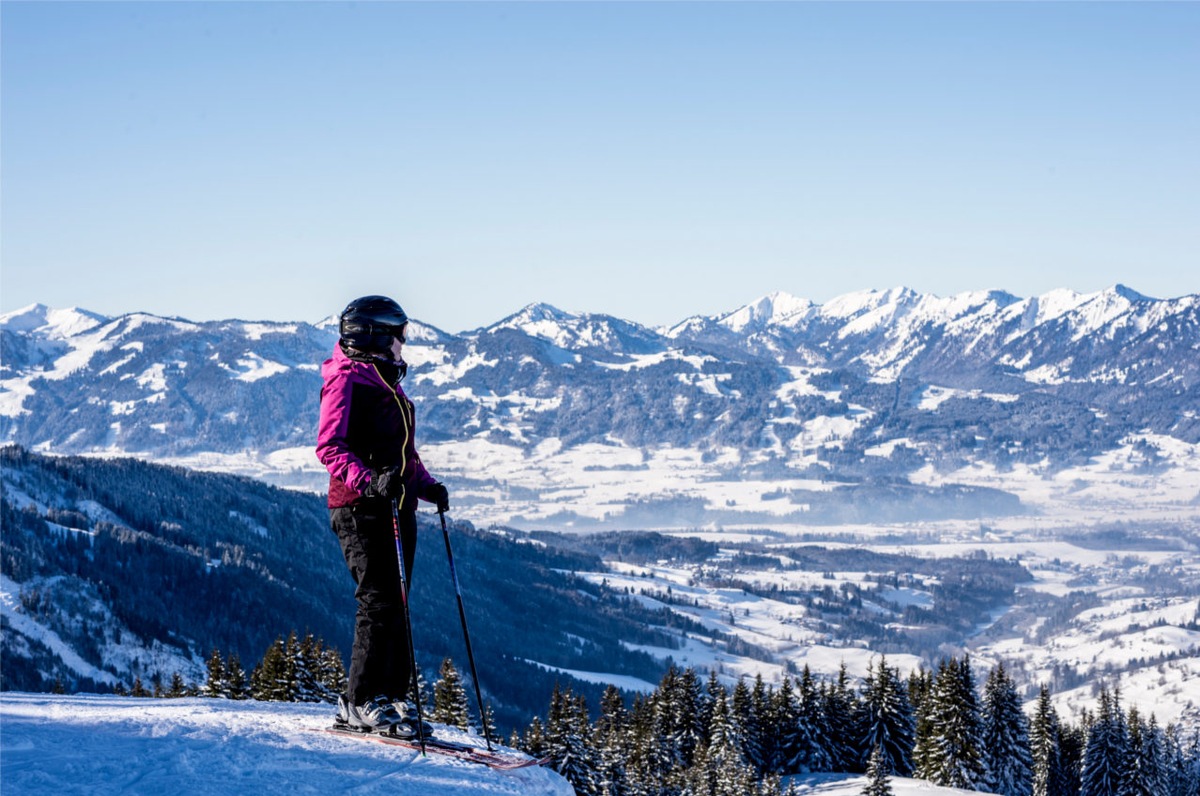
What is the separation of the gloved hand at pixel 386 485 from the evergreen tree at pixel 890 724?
6667cm

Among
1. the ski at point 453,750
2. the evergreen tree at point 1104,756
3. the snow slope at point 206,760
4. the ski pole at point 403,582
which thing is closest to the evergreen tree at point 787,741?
the evergreen tree at point 1104,756

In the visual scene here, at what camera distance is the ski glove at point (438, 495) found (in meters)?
13.5

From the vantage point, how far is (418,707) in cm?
1285

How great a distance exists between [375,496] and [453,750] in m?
3.19

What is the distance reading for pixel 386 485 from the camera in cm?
1271

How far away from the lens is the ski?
13.1m

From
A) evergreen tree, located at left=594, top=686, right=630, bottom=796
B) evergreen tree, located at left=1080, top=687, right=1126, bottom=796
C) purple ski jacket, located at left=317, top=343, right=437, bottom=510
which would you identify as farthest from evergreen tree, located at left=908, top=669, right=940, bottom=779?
purple ski jacket, located at left=317, top=343, right=437, bottom=510

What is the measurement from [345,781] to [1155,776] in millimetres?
76320

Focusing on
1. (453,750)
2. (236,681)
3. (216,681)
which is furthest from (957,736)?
(453,750)

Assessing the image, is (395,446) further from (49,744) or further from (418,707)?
(49,744)

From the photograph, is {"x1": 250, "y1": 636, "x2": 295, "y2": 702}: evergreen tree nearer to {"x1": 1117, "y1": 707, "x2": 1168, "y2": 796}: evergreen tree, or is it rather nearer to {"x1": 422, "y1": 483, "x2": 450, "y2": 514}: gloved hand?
{"x1": 422, "y1": 483, "x2": 450, "y2": 514}: gloved hand

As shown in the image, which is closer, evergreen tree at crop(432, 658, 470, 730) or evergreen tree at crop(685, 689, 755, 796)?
evergreen tree at crop(432, 658, 470, 730)

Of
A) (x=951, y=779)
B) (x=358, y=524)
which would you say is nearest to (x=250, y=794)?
(x=358, y=524)

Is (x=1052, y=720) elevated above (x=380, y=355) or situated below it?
below
